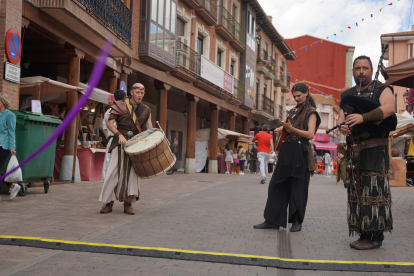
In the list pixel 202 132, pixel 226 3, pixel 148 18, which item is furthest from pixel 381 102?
pixel 226 3

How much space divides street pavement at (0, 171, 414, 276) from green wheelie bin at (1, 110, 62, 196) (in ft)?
1.66

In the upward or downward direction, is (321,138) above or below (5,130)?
above

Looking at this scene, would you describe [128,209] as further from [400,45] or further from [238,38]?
[400,45]

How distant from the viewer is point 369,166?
473 cm

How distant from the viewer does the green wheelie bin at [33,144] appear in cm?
887

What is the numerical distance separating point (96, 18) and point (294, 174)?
9211mm

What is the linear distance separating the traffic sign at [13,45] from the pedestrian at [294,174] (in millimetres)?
6536

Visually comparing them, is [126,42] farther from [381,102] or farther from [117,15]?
[381,102]

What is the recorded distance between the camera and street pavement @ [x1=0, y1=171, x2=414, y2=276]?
3855 mm

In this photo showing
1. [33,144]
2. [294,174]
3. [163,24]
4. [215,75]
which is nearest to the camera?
[294,174]

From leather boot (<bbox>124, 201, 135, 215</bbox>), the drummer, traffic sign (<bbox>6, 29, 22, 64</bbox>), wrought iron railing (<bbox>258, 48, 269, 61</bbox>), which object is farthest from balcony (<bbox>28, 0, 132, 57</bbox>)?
wrought iron railing (<bbox>258, 48, 269, 61</bbox>)

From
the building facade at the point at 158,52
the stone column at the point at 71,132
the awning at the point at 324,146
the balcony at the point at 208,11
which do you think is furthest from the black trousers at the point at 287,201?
the awning at the point at 324,146

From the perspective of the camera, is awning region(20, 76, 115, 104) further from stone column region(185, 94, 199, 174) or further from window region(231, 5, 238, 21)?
window region(231, 5, 238, 21)

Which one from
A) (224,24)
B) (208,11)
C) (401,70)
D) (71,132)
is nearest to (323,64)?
(224,24)
